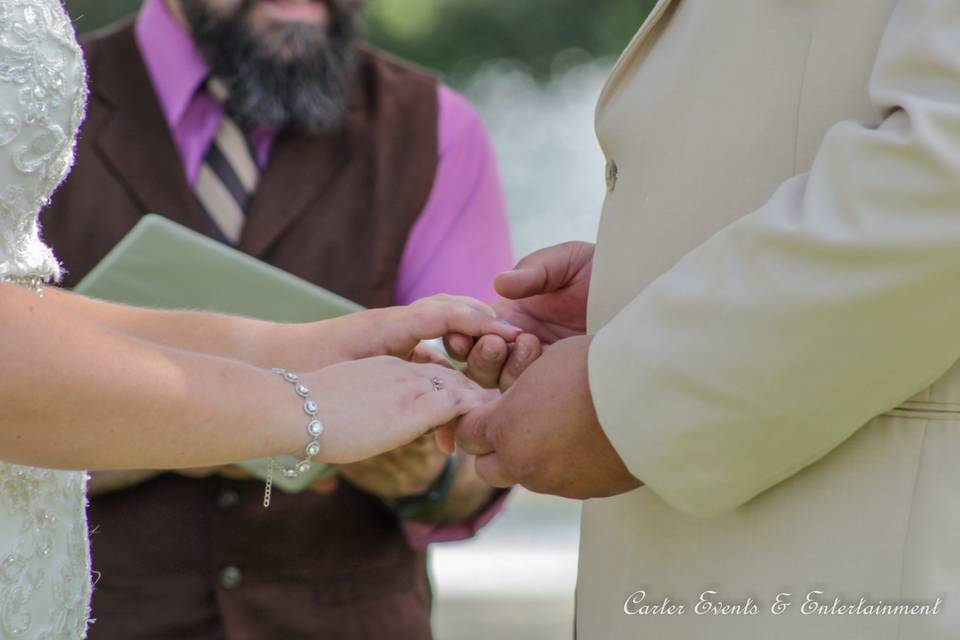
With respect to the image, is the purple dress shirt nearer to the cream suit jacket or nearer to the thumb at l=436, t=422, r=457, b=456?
the thumb at l=436, t=422, r=457, b=456

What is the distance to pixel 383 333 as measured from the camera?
2.26m

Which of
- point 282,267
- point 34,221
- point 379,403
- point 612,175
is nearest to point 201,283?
point 282,267

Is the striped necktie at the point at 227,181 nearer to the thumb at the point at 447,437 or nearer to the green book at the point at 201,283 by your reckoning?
the green book at the point at 201,283

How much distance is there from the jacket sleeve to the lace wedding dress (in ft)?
2.60

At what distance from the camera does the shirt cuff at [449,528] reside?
316 cm

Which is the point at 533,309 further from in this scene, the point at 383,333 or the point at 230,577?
the point at 230,577

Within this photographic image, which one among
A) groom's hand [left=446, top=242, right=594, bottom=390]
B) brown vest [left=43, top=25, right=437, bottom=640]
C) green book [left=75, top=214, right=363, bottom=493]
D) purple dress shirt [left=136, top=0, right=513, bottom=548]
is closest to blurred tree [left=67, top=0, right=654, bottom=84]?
purple dress shirt [left=136, top=0, right=513, bottom=548]

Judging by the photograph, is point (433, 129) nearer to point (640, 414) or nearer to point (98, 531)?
point (98, 531)

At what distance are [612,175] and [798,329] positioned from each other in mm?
486

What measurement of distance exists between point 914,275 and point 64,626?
50.1 inches

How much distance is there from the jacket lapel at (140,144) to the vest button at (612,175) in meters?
1.39

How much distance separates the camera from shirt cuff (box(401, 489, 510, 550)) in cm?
316

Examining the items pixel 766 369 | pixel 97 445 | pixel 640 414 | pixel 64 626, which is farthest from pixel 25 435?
pixel 766 369

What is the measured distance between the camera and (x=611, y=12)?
32.8ft
